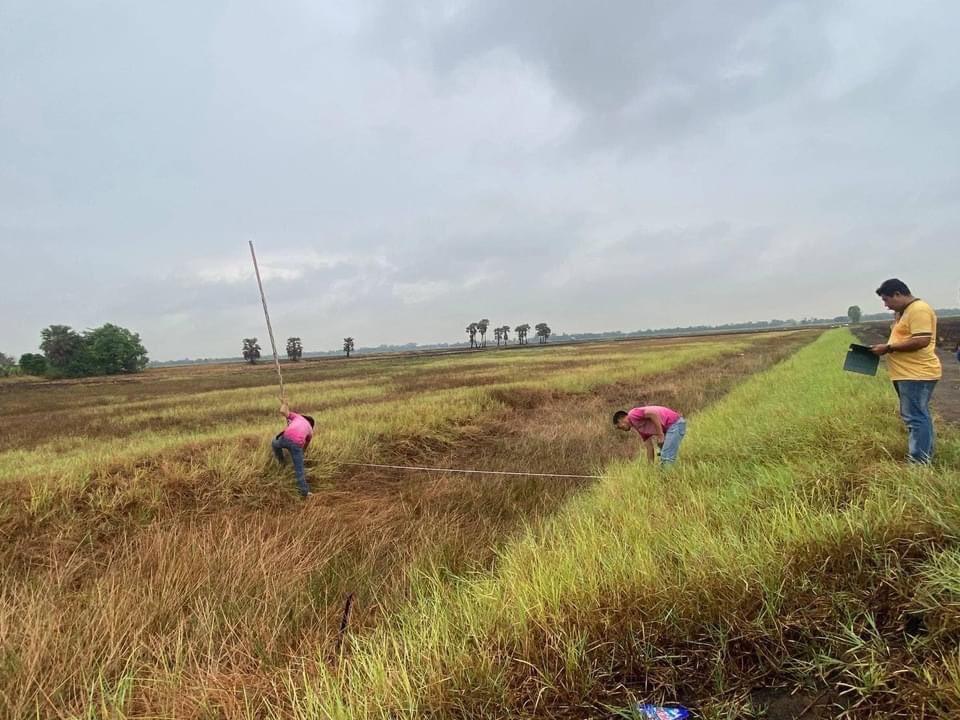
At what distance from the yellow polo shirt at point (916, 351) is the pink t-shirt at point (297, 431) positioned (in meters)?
7.01

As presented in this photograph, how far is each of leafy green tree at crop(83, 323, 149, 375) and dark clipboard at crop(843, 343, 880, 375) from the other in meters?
79.8

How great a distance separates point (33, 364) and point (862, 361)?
80.6m

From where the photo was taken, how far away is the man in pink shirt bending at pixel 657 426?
5473 mm

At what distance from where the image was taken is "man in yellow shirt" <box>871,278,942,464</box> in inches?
159

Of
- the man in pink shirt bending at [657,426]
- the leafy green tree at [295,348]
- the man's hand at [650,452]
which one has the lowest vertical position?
the man's hand at [650,452]

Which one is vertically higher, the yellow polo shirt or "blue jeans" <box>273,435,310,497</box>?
the yellow polo shirt

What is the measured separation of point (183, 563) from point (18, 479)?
159 inches

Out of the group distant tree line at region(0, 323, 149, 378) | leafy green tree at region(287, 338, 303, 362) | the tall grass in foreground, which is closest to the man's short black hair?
the tall grass in foreground

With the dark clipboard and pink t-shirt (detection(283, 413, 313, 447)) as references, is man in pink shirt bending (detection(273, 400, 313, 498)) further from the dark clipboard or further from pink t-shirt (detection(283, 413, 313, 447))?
the dark clipboard

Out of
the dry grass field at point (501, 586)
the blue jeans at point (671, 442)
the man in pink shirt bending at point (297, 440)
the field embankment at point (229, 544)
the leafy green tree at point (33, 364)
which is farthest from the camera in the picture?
the leafy green tree at point (33, 364)

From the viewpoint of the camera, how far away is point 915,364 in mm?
4137

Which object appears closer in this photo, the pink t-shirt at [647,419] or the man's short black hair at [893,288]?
the man's short black hair at [893,288]

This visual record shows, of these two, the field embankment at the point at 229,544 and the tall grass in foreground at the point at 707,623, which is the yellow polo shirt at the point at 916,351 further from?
the field embankment at the point at 229,544

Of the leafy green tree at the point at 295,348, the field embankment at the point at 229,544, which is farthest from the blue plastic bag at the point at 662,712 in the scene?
the leafy green tree at the point at 295,348
